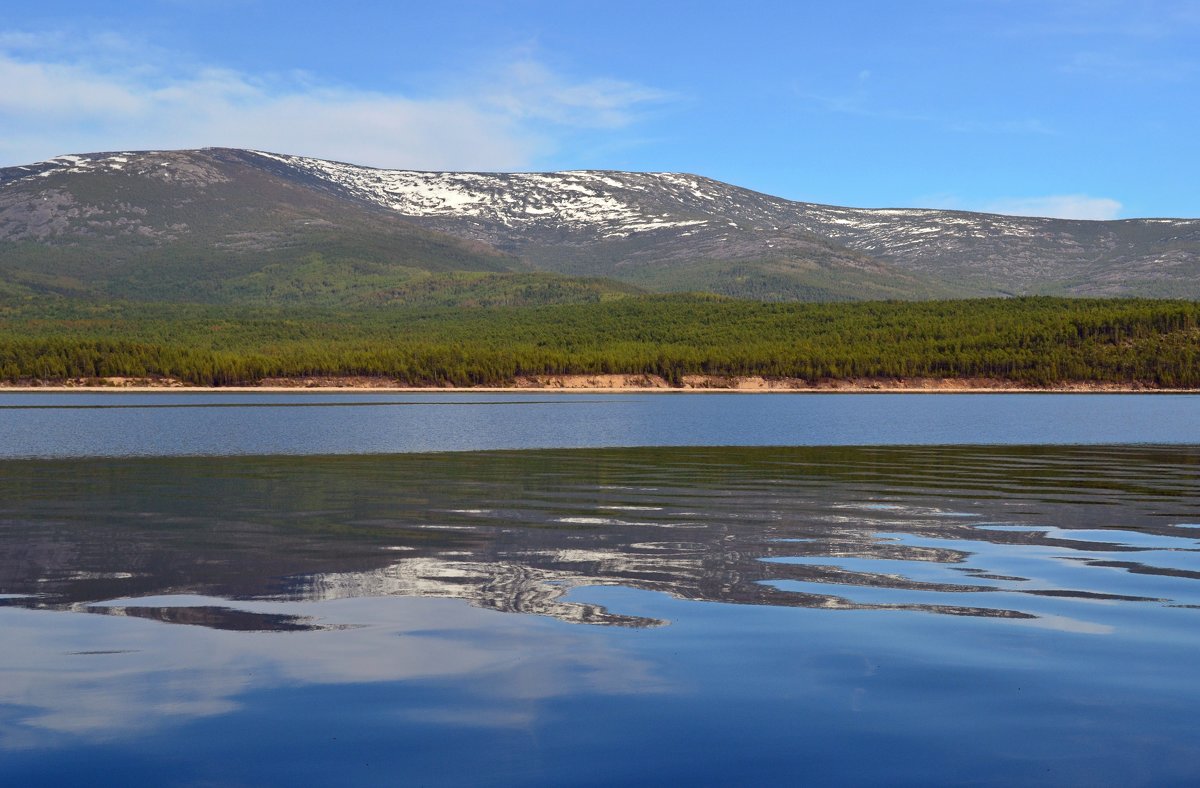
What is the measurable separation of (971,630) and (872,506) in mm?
18071

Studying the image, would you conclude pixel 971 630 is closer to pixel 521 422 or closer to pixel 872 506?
pixel 872 506

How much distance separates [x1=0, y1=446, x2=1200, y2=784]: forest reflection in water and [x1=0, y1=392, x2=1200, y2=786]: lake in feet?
0.21

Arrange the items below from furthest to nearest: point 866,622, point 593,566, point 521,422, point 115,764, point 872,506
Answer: point 521,422 < point 872,506 < point 593,566 < point 866,622 < point 115,764

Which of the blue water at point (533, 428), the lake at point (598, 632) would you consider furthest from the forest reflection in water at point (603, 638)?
the blue water at point (533, 428)

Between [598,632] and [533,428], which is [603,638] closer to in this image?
[598,632]

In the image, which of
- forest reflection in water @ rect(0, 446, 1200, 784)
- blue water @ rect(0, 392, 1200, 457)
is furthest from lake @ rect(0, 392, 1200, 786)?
blue water @ rect(0, 392, 1200, 457)

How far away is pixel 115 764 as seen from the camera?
41.9ft

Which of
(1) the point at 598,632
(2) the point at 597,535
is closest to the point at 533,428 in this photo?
(2) the point at 597,535

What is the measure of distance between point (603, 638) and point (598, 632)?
383mm

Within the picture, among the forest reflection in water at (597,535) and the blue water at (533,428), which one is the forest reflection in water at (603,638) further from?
the blue water at (533,428)

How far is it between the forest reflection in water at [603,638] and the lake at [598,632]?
65 mm

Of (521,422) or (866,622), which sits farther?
(521,422)

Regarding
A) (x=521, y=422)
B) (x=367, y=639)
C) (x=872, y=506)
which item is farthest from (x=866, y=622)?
(x=521, y=422)

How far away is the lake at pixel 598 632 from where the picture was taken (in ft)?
43.2
